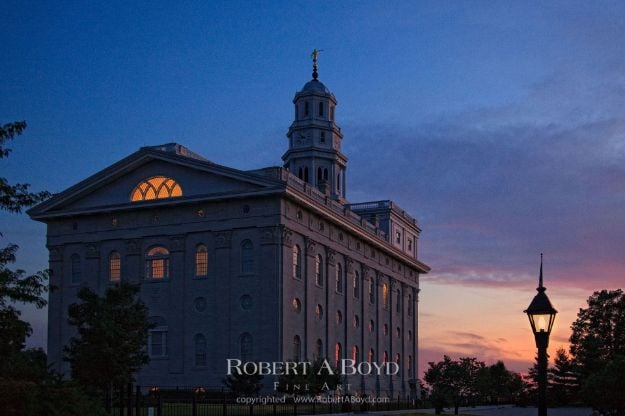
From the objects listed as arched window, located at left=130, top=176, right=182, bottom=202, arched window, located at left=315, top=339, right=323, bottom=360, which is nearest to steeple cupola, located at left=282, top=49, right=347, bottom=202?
arched window, located at left=315, top=339, right=323, bottom=360

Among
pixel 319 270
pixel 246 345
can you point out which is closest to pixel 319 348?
pixel 319 270

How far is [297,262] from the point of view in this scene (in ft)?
218

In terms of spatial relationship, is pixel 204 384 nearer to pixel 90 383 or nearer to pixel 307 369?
pixel 307 369

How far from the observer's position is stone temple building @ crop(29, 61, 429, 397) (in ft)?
207

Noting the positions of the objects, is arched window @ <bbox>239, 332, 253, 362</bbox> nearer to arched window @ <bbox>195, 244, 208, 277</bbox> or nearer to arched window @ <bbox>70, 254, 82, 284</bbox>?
arched window @ <bbox>195, 244, 208, 277</bbox>

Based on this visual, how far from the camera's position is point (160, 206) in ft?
217

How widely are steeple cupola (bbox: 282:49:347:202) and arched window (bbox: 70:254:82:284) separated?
25423 mm

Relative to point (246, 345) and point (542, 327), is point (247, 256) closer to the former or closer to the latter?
point (246, 345)

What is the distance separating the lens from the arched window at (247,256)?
209 feet

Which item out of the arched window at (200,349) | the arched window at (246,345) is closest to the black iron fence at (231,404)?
the arched window at (200,349)

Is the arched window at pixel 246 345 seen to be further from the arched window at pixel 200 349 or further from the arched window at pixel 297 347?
the arched window at pixel 297 347

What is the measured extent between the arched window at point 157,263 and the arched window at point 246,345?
7541 mm

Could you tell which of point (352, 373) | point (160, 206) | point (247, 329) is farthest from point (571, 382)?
point (160, 206)

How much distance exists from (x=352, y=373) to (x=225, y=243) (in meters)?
19.2
